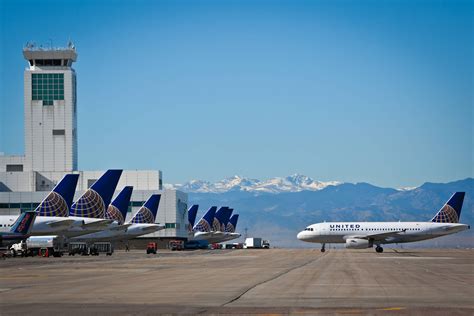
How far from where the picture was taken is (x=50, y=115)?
171375mm

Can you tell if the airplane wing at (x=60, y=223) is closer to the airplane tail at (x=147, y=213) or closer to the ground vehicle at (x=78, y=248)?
the ground vehicle at (x=78, y=248)

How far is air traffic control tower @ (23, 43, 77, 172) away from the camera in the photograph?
170750mm

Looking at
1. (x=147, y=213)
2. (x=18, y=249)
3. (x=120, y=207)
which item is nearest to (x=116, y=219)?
(x=120, y=207)

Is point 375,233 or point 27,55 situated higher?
point 27,55

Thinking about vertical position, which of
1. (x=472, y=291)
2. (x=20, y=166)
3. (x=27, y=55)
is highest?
(x=27, y=55)

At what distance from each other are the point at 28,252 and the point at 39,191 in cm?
6852

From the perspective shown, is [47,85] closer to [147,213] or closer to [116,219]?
[147,213]

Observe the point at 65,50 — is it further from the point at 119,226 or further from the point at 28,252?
the point at 28,252

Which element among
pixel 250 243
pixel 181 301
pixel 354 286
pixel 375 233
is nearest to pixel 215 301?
pixel 181 301

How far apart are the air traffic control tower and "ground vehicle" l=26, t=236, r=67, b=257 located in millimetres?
71985

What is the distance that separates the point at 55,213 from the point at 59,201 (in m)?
1.48

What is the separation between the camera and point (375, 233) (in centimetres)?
12212

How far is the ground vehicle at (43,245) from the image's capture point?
3826 inches

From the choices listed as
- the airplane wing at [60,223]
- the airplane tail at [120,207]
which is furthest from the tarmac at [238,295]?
the airplane tail at [120,207]
